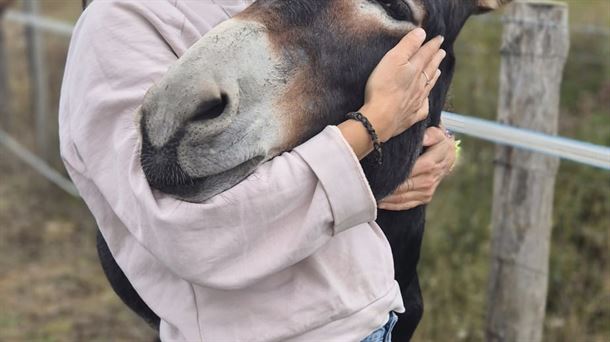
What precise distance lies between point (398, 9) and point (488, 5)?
0.46 meters

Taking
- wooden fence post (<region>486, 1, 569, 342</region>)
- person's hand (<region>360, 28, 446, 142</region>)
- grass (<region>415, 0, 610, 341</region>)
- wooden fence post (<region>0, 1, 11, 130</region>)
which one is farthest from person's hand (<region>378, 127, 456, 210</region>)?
wooden fence post (<region>0, 1, 11, 130</region>)

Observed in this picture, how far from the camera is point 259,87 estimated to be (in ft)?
3.75

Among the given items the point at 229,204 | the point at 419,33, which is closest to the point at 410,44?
the point at 419,33

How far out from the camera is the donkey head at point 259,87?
43.0 inches

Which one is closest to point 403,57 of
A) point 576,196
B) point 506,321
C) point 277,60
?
point 277,60

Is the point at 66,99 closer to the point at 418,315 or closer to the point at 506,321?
the point at 418,315

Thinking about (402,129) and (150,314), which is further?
(150,314)

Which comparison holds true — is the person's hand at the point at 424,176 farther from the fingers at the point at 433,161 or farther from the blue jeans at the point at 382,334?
the blue jeans at the point at 382,334

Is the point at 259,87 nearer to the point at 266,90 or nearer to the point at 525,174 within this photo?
the point at 266,90

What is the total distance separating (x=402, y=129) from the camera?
135 cm

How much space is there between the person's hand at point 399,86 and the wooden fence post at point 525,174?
1.08 m

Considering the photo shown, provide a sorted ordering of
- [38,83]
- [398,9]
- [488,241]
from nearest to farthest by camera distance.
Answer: [398,9], [488,241], [38,83]

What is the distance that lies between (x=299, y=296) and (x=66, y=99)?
54 cm

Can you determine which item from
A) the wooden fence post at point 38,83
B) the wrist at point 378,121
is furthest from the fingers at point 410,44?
the wooden fence post at point 38,83
